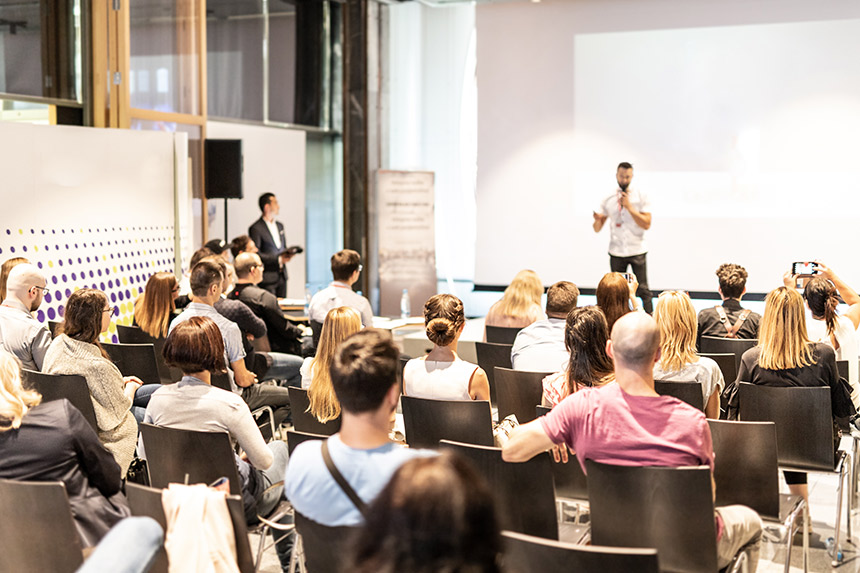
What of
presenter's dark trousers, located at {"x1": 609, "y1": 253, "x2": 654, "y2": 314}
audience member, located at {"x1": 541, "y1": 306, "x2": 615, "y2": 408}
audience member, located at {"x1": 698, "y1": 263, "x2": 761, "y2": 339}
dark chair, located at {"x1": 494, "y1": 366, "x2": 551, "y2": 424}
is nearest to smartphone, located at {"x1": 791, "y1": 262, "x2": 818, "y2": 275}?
audience member, located at {"x1": 698, "y1": 263, "x2": 761, "y2": 339}

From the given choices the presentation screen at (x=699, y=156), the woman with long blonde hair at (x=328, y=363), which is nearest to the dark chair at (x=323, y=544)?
the woman with long blonde hair at (x=328, y=363)

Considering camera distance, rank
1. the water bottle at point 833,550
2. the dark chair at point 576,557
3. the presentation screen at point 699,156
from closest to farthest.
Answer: the dark chair at point 576,557, the water bottle at point 833,550, the presentation screen at point 699,156

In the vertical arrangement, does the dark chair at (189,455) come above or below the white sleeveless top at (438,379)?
below

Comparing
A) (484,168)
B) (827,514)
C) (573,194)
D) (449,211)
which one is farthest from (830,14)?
(827,514)

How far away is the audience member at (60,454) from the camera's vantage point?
276 centimetres

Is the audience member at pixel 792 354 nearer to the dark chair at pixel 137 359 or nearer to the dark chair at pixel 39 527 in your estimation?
the dark chair at pixel 39 527

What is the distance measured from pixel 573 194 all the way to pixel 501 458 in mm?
8583

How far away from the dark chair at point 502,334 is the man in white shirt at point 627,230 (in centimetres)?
374

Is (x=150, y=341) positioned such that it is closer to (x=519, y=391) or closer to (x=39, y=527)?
(x=519, y=391)

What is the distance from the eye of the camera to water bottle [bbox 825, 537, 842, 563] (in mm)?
4059

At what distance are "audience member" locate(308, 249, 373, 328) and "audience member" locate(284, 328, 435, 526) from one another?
3859 millimetres

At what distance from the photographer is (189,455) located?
315cm

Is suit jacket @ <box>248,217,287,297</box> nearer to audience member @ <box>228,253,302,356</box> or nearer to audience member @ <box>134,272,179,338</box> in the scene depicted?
audience member @ <box>228,253,302,356</box>

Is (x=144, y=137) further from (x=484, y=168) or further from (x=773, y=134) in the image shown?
(x=773, y=134)
